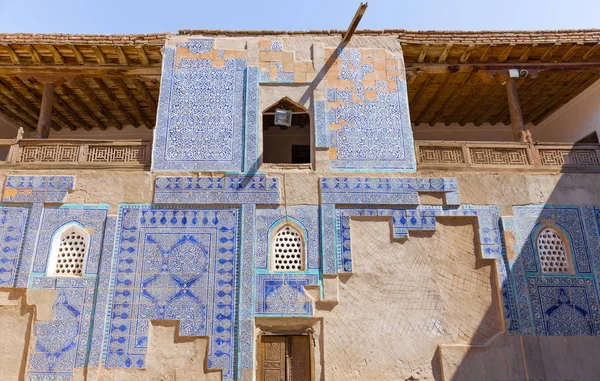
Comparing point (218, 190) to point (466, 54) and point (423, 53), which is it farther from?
point (466, 54)

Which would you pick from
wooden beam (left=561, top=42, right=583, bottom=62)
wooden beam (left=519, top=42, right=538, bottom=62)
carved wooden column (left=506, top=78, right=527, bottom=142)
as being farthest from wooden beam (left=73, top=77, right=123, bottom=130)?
wooden beam (left=561, top=42, right=583, bottom=62)

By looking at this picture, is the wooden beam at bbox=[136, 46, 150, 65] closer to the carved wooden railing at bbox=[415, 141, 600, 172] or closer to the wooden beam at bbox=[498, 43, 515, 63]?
the carved wooden railing at bbox=[415, 141, 600, 172]

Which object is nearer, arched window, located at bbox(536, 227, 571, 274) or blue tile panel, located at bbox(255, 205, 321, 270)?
blue tile panel, located at bbox(255, 205, 321, 270)

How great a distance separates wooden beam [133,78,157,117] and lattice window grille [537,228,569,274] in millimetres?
6768

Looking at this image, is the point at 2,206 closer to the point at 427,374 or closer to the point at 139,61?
the point at 139,61

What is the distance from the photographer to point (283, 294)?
685 centimetres

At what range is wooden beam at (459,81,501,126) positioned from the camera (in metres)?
9.45

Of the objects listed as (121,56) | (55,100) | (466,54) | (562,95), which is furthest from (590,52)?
(55,100)

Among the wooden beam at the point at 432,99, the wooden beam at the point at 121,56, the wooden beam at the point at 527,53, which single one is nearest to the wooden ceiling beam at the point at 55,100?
the wooden beam at the point at 121,56

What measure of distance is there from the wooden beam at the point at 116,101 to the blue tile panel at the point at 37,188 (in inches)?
88.6

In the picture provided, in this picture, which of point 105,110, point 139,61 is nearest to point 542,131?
point 139,61

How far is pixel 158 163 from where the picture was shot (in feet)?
24.7

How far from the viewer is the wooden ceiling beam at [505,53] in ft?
26.9

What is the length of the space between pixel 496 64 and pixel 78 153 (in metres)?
6.67
